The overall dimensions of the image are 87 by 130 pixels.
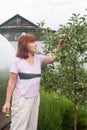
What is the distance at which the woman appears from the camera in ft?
19.6

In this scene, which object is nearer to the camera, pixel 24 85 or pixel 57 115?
pixel 24 85

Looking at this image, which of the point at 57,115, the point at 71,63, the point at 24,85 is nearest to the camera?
the point at 24,85

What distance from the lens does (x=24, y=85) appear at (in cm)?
596

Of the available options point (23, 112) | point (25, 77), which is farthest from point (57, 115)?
point (25, 77)

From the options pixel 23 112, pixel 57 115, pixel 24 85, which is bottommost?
pixel 57 115

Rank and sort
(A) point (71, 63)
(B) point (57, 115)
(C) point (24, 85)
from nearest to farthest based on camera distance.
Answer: (C) point (24, 85) < (A) point (71, 63) < (B) point (57, 115)

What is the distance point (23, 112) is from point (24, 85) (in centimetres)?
33

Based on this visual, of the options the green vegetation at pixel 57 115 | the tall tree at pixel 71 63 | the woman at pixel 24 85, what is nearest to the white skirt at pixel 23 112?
the woman at pixel 24 85

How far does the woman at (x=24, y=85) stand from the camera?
5.96 meters

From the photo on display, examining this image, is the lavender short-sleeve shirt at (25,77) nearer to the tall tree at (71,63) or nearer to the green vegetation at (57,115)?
the tall tree at (71,63)

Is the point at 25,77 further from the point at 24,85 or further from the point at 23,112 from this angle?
the point at 23,112

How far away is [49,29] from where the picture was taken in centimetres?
727

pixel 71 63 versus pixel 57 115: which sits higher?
pixel 71 63

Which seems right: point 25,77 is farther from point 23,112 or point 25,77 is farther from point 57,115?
point 57,115
